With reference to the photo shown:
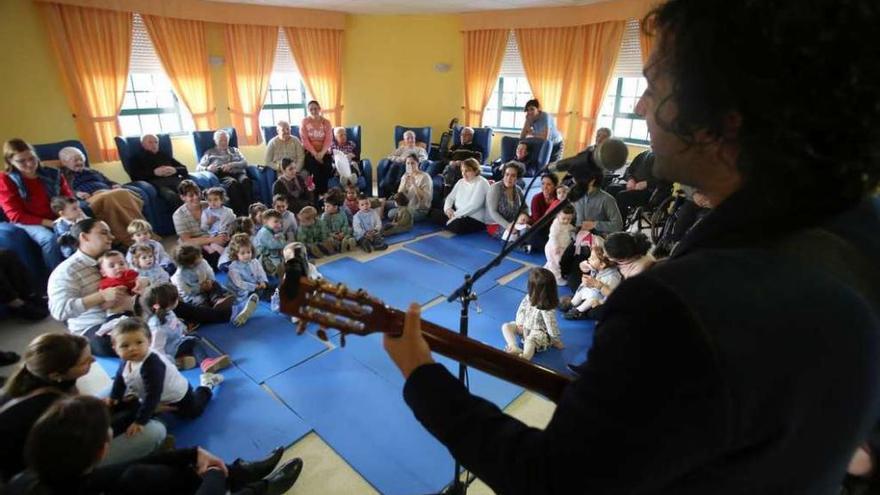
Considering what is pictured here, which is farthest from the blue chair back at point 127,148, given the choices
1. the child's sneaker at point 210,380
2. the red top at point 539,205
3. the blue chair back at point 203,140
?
the red top at point 539,205

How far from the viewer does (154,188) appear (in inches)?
208

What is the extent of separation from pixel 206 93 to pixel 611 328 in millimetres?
7882

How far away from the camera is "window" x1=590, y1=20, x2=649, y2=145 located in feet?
22.8

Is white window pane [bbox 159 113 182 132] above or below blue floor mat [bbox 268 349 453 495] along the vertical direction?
above

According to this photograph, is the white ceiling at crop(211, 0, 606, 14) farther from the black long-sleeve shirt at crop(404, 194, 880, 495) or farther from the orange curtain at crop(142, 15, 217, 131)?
the black long-sleeve shirt at crop(404, 194, 880, 495)

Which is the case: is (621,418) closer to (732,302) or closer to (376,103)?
(732,302)

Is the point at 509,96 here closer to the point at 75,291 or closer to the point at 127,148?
the point at 127,148

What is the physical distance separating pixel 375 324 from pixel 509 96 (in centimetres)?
833

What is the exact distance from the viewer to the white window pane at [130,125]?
21.3 feet

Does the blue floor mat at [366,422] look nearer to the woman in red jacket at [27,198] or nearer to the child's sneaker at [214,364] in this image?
the child's sneaker at [214,364]

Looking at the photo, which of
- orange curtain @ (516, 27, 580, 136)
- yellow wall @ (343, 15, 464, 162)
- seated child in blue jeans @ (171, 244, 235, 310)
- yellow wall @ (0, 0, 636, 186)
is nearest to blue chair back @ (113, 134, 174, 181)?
yellow wall @ (0, 0, 636, 186)

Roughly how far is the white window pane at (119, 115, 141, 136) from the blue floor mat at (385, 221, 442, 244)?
14.3 ft

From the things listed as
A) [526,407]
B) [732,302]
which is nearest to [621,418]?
[732,302]

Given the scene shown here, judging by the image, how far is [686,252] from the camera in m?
0.61
